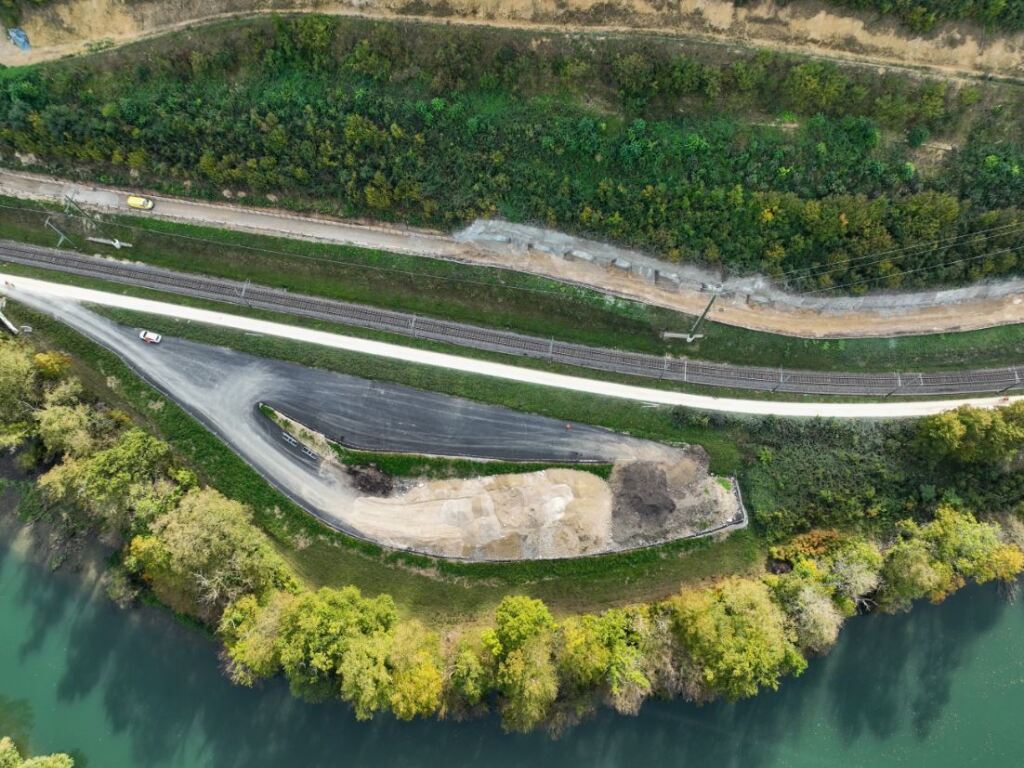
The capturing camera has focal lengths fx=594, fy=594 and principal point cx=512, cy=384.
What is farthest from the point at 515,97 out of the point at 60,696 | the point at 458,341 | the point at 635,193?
the point at 60,696

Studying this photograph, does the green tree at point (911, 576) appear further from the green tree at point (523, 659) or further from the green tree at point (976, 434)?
the green tree at point (523, 659)

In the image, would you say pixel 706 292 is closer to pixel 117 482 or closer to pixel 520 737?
pixel 520 737

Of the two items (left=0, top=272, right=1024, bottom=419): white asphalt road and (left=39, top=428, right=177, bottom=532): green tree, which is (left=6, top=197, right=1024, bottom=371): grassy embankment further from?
(left=39, top=428, right=177, bottom=532): green tree

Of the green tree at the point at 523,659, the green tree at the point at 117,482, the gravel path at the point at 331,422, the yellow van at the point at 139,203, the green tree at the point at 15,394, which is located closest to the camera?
the green tree at the point at 523,659

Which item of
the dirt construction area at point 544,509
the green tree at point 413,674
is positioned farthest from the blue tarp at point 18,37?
the green tree at point 413,674

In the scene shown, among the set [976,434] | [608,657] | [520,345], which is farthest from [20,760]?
[976,434]

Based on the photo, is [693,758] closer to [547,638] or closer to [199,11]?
[547,638]

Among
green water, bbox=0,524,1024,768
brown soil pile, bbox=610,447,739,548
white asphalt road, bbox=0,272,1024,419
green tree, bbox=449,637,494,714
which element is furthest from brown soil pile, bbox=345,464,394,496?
brown soil pile, bbox=610,447,739,548
